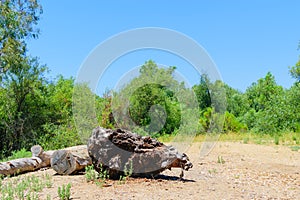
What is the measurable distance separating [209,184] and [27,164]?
4122 mm

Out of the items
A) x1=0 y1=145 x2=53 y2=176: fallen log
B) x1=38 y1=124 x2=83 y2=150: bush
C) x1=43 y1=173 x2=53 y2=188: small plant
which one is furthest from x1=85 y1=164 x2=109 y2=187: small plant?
x1=38 y1=124 x2=83 y2=150: bush

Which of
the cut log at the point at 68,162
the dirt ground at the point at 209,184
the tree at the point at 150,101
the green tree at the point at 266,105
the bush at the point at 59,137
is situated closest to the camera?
the dirt ground at the point at 209,184

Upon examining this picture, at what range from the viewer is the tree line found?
11.5 m

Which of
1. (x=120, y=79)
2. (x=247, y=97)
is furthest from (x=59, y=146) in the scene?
(x=247, y=97)

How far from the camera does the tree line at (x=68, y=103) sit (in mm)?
11547

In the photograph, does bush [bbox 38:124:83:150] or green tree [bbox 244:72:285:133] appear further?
green tree [bbox 244:72:285:133]

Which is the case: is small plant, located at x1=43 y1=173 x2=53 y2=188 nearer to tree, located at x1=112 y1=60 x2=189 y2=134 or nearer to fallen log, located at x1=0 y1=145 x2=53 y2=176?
fallen log, located at x1=0 y1=145 x2=53 y2=176

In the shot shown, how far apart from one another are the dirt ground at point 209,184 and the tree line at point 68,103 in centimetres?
394

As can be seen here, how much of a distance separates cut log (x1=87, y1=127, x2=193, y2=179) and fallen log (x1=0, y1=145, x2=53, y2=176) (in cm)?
236

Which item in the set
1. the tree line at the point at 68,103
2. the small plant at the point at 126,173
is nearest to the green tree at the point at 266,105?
the tree line at the point at 68,103

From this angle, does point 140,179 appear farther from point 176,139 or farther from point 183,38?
point 176,139

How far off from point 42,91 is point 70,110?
163 cm

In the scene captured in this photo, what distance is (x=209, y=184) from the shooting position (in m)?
5.26

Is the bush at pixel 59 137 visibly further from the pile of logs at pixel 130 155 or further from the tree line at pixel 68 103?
the pile of logs at pixel 130 155
